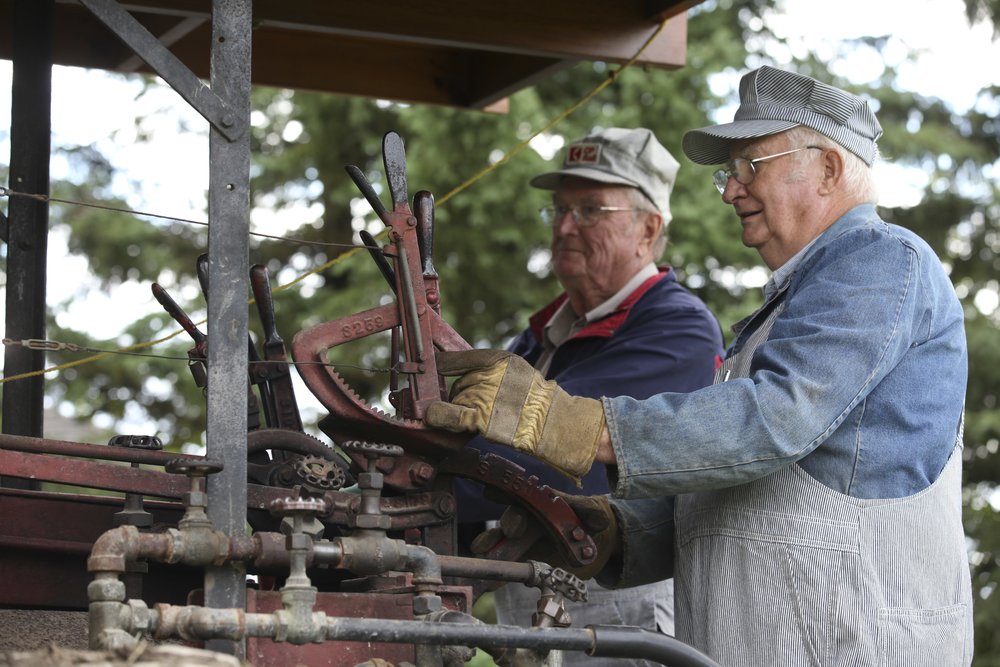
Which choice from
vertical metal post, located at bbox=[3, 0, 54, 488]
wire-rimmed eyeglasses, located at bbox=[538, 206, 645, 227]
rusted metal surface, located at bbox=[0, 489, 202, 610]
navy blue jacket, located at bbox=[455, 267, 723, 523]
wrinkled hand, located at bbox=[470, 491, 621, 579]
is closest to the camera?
rusted metal surface, located at bbox=[0, 489, 202, 610]

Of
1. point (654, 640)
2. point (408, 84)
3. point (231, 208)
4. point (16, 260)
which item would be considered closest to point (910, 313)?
point (654, 640)

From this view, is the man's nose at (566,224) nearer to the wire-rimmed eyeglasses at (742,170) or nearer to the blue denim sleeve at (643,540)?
the wire-rimmed eyeglasses at (742,170)

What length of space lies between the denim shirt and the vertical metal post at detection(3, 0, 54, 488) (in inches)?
69.9

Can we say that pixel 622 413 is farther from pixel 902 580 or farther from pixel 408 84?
pixel 408 84

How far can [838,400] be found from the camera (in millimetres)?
2842

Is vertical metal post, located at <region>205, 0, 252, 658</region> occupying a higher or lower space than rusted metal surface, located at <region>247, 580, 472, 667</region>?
higher

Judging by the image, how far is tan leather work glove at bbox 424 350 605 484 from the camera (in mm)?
2777

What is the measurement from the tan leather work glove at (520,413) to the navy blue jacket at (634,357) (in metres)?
0.73

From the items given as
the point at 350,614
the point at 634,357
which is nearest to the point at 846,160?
the point at 634,357

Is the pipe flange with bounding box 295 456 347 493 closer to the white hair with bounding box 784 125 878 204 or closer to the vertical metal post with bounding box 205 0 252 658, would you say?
the vertical metal post with bounding box 205 0 252 658

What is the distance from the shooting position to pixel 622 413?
288 cm

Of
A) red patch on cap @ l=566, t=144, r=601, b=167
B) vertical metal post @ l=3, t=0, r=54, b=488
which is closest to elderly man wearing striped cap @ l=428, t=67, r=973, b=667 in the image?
vertical metal post @ l=3, t=0, r=54, b=488

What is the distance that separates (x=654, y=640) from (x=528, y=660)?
0.25m

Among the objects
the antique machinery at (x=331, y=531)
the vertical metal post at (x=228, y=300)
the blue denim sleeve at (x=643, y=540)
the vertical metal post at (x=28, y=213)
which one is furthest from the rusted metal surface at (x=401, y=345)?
the vertical metal post at (x=28, y=213)
